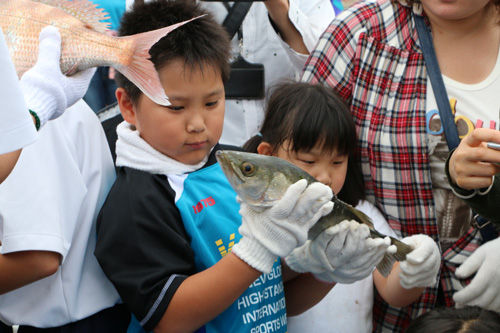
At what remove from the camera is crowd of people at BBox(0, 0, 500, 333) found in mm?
1736

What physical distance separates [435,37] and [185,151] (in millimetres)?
1307

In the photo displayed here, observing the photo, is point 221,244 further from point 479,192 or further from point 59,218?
point 479,192

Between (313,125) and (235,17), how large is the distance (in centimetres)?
100

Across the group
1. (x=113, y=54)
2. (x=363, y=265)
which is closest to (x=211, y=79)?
(x=113, y=54)

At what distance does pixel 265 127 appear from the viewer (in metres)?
2.60

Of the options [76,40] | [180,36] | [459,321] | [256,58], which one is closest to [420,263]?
[459,321]

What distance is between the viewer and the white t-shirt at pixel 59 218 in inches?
69.0

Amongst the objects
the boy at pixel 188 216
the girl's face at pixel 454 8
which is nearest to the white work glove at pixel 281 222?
the boy at pixel 188 216

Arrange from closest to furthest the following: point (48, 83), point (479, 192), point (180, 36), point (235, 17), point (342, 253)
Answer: point (48, 83) → point (342, 253) → point (180, 36) → point (479, 192) → point (235, 17)

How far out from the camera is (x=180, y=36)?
79.8 inches

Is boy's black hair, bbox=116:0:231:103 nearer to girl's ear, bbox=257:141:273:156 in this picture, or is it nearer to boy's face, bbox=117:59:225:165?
boy's face, bbox=117:59:225:165

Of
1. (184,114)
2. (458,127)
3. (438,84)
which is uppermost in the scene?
(184,114)

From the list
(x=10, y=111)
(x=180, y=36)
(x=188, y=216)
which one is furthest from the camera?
(x=180, y=36)

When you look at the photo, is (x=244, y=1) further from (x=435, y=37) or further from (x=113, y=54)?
(x=113, y=54)
